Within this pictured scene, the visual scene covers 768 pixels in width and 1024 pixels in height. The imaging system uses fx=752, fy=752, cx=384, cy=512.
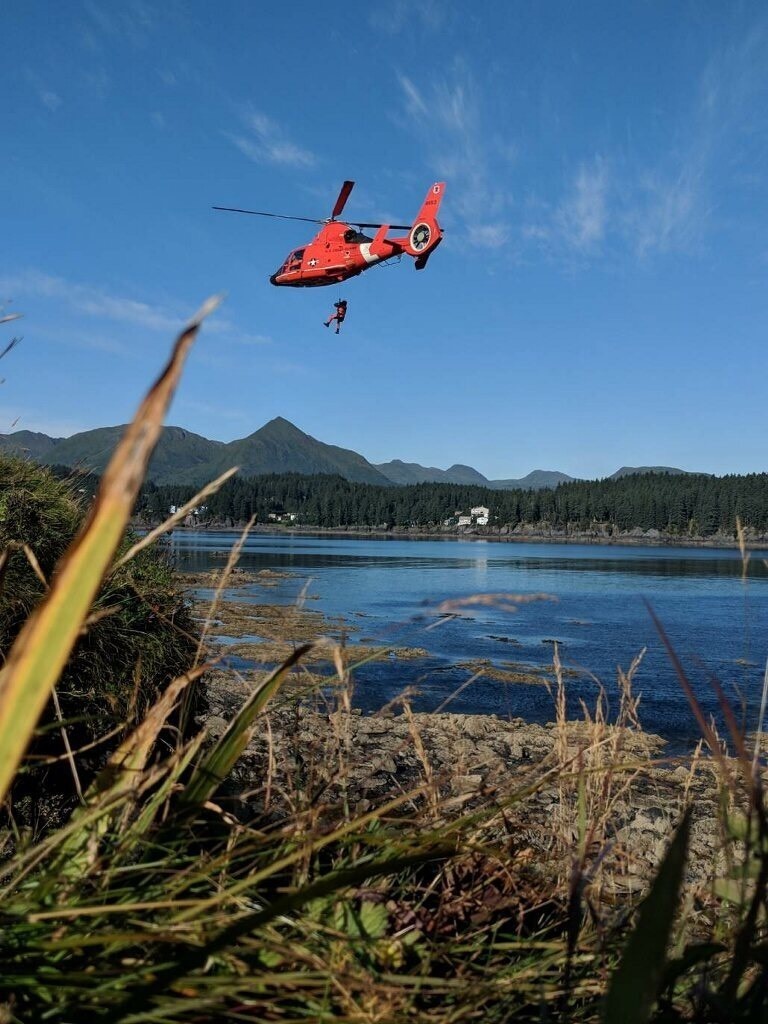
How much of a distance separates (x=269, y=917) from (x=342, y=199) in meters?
37.8

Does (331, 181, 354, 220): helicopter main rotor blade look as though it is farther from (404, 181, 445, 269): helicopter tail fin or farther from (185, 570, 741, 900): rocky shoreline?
(185, 570, 741, 900): rocky shoreline

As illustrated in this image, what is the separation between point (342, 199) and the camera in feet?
117

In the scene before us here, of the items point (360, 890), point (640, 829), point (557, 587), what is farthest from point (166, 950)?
point (557, 587)

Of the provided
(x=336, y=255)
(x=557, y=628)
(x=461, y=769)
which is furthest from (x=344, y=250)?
(x=461, y=769)

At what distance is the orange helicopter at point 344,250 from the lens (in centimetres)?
3256

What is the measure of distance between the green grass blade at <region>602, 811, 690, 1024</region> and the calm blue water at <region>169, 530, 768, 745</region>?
460mm

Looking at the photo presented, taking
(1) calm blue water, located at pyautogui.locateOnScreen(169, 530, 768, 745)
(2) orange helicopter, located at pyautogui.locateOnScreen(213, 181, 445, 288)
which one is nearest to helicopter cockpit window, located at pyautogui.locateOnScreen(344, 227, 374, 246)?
(2) orange helicopter, located at pyautogui.locateOnScreen(213, 181, 445, 288)

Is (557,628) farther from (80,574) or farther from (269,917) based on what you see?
(80,574)

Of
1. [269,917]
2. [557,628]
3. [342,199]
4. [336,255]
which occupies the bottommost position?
[557,628]

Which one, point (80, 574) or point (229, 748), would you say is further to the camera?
point (229, 748)

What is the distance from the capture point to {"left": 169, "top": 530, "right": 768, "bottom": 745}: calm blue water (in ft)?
72.3

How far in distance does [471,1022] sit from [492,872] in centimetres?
91

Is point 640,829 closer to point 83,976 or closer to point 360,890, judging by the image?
point 360,890

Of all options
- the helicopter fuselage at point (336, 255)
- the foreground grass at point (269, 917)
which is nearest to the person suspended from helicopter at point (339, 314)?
the helicopter fuselage at point (336, 255)
